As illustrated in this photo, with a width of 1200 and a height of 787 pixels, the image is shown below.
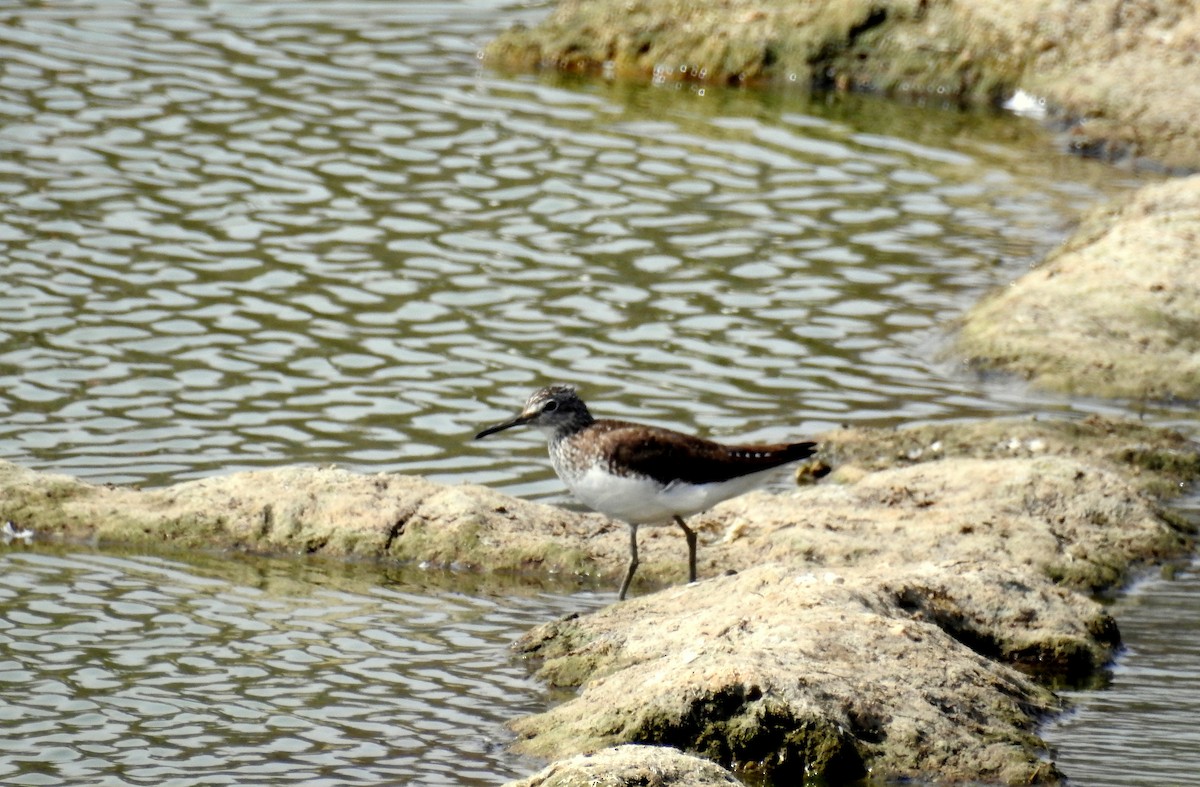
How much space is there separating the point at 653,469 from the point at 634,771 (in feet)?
9.31

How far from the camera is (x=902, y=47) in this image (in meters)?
20.6

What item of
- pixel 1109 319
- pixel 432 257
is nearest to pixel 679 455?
pixel 1109 319

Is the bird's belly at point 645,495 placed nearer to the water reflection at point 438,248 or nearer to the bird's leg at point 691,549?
the bird's leg at point 691,549

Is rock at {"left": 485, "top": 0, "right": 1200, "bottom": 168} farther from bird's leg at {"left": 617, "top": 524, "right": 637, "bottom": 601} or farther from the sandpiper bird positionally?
→ bird's leg at {"left": 617, "top": 524, "right": 637, "bottom": 601}

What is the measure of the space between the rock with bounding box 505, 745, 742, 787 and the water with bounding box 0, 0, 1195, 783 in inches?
52.9

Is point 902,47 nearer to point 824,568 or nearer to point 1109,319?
point 1109,319

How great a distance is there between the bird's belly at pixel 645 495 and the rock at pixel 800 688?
514 millimetres

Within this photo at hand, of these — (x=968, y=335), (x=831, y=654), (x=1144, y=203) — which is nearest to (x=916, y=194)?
(x=1144, y=203)

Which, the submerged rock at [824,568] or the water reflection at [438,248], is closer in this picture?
the submerged rock at [824,568]

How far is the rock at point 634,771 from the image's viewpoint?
5.86 m

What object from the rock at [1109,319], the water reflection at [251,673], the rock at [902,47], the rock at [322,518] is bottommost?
the water reflection at [251,673]

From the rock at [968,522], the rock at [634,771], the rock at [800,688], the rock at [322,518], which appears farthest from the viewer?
the rock at [322,518]

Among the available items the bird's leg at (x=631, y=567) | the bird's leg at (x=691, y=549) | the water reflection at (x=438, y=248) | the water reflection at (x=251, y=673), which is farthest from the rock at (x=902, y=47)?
the water reflection at (x=251, y=673)

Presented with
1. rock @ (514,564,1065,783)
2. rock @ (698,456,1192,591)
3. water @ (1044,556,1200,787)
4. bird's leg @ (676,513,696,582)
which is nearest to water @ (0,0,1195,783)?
rock @ (514,564,1065,783)
